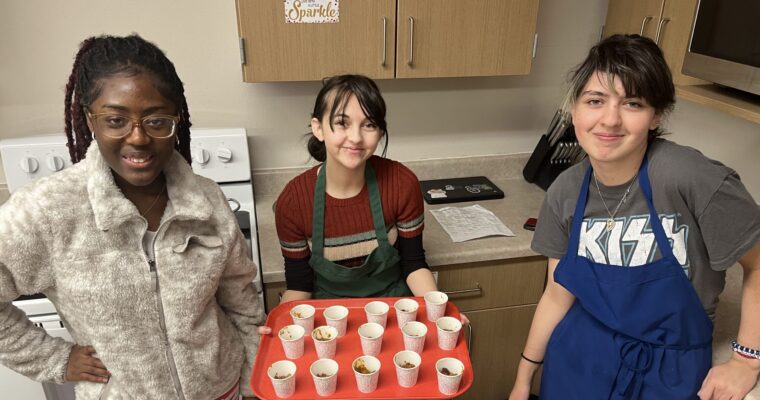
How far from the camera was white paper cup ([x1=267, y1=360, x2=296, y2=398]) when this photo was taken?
1.00 metres

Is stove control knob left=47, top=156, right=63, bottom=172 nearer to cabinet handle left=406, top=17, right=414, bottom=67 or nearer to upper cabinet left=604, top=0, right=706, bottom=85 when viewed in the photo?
cabinet handle left=406, top=17, right=414, bottom=67

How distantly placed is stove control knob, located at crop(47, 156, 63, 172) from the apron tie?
1.67 m

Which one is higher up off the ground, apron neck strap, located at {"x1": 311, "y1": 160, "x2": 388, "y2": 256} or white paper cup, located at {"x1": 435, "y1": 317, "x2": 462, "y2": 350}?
apron neck strap, located at {"x1": 311, "y1": 160, "x2": 388, "y2": 256}

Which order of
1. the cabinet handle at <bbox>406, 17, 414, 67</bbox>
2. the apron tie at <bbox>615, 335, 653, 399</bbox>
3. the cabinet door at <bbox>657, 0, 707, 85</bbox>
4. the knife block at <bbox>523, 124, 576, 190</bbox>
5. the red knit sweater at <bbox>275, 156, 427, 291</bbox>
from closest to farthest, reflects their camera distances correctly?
the apron tie at <bbox>615, 335, 653, 399</bbox>
the red knit sweater at <bbox>275, 156, 427, 291</bbox>
the cabinet door at <bbox>657, 0, 707, 85</bbox>
the cabinet handle at <bbox>406, 17, 414, 67</bbox>
the knife block at <bbox>523, 124, 576, 190</bbox>

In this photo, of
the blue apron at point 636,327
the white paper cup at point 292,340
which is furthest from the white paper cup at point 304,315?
the blue apron at point 636,327

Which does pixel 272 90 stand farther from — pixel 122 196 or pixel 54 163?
pixel 122 196

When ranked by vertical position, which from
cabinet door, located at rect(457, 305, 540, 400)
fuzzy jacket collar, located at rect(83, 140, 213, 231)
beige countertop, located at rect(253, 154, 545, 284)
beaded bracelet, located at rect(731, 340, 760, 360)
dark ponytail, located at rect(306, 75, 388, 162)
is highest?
dark ponytail, located at rect(306, 75, 388, 162)

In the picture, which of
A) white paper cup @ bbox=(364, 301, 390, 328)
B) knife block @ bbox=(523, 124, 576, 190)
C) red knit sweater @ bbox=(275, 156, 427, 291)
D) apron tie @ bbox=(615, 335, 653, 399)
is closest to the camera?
apron tie @ bbox=(615, 335, 653, 399)

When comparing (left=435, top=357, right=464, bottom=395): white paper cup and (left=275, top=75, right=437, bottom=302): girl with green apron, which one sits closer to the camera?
(left=435, top=357, right=464, bottom=395): white paper cup

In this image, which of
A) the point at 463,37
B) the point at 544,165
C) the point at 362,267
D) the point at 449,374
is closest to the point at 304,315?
the point at 362,267

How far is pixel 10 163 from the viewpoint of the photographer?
169cm

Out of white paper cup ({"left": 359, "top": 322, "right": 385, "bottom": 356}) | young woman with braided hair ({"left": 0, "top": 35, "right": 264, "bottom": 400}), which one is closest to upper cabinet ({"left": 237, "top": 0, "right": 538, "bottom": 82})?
young woman with braided hair ({"left": 0, "top": 35, "right": 264, "bottom": 400})

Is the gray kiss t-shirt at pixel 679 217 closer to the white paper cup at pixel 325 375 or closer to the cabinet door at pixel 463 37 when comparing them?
the white paper cup at pixel 325 375

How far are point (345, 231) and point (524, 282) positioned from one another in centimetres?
72
